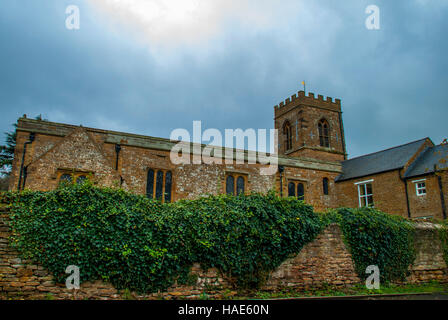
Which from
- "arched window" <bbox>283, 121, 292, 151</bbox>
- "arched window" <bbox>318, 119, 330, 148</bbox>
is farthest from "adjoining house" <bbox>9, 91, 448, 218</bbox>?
"arched window" <bbox>283, 121, 292, 151</bbox>

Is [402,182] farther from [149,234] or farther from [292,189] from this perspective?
[149,234]

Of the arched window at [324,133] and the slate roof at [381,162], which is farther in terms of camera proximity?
the arched window at [324,133]

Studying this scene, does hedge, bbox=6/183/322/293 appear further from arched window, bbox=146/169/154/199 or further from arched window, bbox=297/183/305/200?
arched window, bbox=297/183/305/200

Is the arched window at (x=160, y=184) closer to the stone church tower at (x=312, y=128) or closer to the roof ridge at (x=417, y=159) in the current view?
the roof ridge at (x=417, y=159)

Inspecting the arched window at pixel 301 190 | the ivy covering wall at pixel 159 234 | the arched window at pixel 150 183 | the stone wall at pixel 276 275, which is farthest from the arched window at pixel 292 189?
the ivy covering wall at pixel 159 234

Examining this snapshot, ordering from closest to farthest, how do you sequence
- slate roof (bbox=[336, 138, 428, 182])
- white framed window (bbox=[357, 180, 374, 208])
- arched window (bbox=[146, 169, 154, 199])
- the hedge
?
the hedge
arched window (bbox=[146, 169, 154, 199])
slate roof (bbox=[336, 138, 428, 182])
white framed window (bbox=[357, 180, 374, 208])

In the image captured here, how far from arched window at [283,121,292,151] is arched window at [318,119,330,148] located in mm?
2927

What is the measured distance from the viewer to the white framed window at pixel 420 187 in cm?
1960

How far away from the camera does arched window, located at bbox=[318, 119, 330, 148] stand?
31969 millimetres

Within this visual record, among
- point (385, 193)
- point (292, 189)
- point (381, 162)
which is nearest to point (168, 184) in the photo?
point (292, 189)

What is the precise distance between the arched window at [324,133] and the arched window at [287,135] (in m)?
2.93

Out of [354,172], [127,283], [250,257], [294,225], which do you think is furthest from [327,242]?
[354,172]

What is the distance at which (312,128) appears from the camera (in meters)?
31.4

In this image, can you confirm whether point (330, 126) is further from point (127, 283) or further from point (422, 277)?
point (127, 283)
